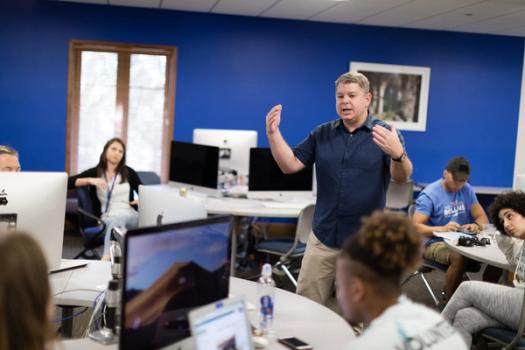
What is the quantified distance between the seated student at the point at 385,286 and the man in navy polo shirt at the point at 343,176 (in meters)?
1.45

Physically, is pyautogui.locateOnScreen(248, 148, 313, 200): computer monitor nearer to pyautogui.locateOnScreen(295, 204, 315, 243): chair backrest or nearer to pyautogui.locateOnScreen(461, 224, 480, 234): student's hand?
pyautogui.locateOnScreen(295, 204, 315, 243): chair backrest

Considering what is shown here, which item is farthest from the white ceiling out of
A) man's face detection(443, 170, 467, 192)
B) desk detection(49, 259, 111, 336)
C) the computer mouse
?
the computer mouse

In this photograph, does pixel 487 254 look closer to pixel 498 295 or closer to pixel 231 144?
pixel 498 295

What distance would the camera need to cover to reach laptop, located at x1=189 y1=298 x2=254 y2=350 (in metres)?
1.48

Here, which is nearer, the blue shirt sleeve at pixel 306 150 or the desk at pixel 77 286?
the desk at pixel 77 286

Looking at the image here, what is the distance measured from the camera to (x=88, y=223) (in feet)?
16.7

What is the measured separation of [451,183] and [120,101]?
426 centimetres

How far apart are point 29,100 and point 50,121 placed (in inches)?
12.9

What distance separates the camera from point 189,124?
732 centimetres

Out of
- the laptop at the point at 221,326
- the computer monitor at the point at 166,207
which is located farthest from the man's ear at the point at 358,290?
the computer monitor at the point at 166,207

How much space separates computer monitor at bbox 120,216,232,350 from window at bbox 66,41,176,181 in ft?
18.5

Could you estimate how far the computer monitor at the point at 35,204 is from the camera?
2246 millimetres

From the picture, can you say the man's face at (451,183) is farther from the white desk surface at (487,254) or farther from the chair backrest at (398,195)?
the chair backrest at (398,195)

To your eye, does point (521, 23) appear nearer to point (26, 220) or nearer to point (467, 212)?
point (467, 212)
